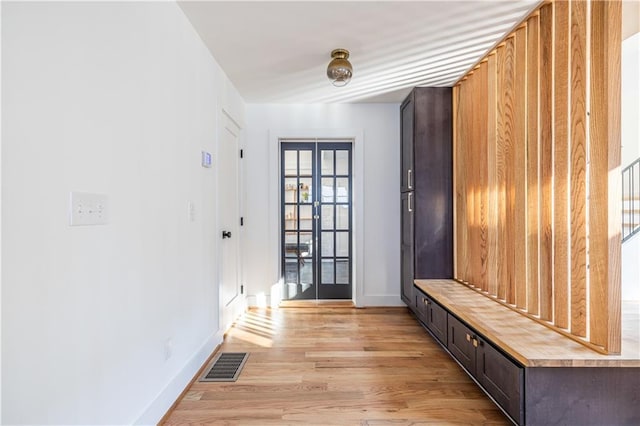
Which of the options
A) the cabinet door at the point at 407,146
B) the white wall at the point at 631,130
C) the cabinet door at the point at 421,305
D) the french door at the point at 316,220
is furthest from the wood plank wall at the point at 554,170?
the white wall at the point at 631,130

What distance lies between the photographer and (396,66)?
2971mm

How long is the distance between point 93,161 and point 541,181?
2.44 metres

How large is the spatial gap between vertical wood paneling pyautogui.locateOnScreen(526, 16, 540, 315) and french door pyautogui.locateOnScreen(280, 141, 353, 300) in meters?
2.25

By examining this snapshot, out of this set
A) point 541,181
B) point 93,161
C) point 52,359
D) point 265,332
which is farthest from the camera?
point 265,332

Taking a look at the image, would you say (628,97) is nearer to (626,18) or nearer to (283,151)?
(626,18)

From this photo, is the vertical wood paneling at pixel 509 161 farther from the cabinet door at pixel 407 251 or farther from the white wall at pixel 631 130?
the white wall at pixel 631 130

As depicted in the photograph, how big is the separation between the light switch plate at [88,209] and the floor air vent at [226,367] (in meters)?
1.54

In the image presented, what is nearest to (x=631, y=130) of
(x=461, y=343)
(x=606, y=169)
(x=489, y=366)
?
(x=606, y=169)

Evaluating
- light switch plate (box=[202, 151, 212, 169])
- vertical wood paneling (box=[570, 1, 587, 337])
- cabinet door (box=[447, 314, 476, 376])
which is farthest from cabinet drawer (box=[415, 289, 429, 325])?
light switch plate (box=[202, 151, 212, 169])

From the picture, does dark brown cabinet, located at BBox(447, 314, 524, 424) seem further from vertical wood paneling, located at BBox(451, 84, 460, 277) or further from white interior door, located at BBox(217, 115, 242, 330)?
white interior door, located at BBox(217, 115, 242, 330)

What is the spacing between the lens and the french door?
4188 mm

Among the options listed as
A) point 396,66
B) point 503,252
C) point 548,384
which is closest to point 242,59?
point 396,66

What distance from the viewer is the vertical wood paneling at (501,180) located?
252cm

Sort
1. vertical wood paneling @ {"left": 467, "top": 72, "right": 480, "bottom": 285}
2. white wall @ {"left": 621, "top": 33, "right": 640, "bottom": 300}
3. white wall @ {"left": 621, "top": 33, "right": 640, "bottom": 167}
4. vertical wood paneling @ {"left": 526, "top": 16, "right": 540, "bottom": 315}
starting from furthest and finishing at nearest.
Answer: white wall @ {"left": 621, "top": 33, "right": 640, "bottom": 167}, white wall @ {"left": 621, "top": 33, "right": 640, "bottom": 300}, vertical wood paneling @ {"left": 467, "top": 72, "right": 480, "bottom": 285}, vertical wood paneling @ {"left": 526, "top": 16, "right": 540, "bottom": 315}
